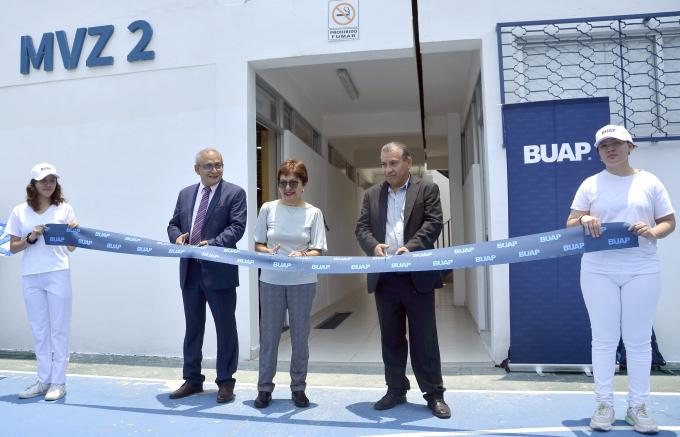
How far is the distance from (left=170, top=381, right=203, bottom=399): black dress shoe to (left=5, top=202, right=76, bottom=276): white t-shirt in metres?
1.11

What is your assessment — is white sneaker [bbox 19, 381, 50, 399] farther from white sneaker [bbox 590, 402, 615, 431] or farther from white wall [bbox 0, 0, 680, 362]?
white sneaker [bbox 590, 402, 615, 431]

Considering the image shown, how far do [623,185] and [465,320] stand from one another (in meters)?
4.63

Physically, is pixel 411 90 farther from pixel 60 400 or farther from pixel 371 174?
pixel 371 174

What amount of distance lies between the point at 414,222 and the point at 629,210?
A: 3.66ft

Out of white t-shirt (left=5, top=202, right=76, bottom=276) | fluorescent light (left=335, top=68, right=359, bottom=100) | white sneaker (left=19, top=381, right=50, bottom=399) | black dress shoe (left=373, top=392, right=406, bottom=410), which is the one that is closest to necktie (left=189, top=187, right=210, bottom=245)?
white t-shirt (left=5, top=202, right=76, bottom=276)

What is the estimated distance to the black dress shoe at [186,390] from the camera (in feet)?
11.4

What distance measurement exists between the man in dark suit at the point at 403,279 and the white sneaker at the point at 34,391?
88.1 inches

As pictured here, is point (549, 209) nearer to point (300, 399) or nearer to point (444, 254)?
point (444, 254)

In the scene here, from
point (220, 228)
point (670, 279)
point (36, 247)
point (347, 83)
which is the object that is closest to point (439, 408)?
point (220, 228)

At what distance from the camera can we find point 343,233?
10141 millimetres

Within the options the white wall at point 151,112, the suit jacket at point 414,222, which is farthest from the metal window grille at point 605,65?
the suit jacket at point 414,222

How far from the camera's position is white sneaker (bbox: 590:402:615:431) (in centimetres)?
272

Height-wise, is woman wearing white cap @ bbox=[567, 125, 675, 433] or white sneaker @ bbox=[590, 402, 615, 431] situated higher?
woman wearing white cap @ bbox=[567, 125, 675, 433]

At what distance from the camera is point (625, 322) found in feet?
8.80
